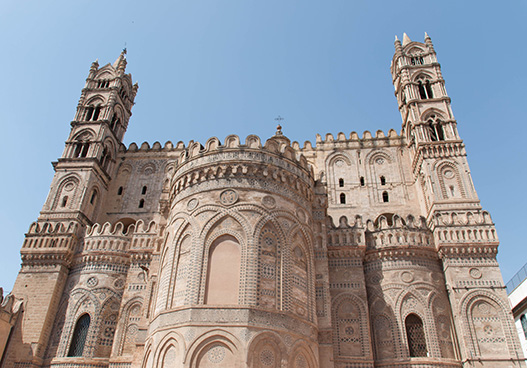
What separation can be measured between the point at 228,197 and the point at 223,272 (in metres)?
2.74

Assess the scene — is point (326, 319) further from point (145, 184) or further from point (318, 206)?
point (145, 184)

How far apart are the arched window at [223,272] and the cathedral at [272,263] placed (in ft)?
0.12

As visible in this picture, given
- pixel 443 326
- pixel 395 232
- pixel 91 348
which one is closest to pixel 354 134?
pixel 395 232

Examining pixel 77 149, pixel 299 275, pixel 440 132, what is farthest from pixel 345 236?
pixel 77 149

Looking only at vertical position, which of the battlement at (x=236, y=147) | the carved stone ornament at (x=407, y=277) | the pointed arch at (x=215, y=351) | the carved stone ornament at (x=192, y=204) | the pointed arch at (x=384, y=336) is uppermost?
the battlement at (x=236, y=147)

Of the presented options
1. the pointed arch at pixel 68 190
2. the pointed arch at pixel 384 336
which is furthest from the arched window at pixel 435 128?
the pointed arch at pixel 68 190

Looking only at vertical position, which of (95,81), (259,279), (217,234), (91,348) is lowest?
(91,348)

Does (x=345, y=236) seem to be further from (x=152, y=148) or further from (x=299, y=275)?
(x=152, y=148)

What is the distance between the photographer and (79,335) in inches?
730

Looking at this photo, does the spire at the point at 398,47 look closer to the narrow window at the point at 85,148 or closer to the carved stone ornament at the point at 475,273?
the carved stone ornament at the point at 475,273

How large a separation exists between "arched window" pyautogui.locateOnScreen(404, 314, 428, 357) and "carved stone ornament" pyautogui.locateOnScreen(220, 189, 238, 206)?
8.85 meters

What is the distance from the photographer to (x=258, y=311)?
12602 mm

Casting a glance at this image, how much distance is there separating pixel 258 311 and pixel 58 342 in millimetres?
11305

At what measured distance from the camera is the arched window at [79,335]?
59.7 feet
